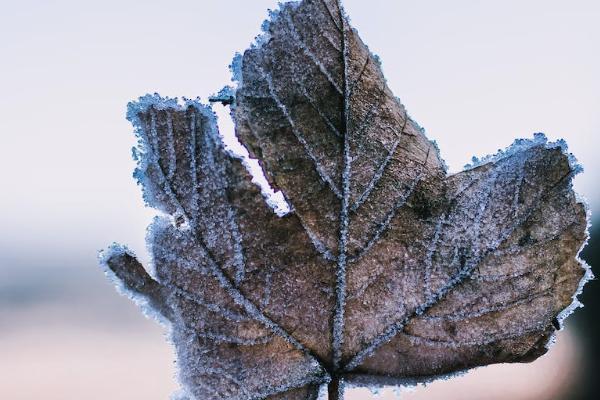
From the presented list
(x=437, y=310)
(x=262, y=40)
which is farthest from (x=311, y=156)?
(x=437, y=310)

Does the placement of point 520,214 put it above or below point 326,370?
above

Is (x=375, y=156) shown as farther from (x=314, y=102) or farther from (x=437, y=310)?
(x=437, y=310)

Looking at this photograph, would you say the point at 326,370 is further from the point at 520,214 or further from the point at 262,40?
the point at 262,40

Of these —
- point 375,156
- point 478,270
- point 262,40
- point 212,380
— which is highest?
point 262,40

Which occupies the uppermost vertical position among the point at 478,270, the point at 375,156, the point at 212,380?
the point at 375,156

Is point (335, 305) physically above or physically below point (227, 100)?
below

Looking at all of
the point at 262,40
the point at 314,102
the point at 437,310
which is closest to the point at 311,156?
the point at 314,102
